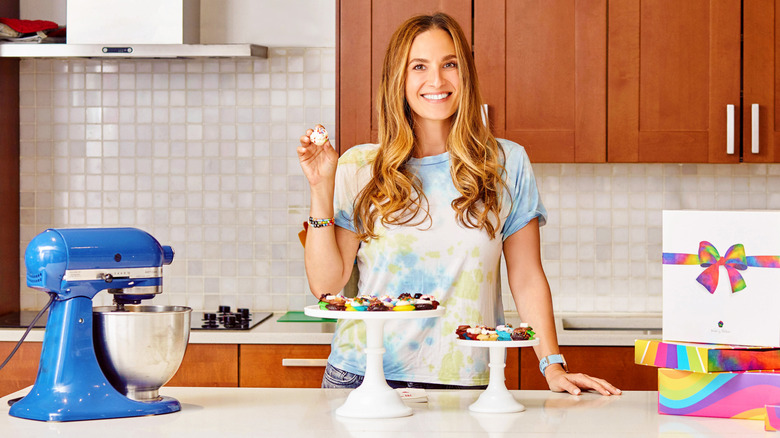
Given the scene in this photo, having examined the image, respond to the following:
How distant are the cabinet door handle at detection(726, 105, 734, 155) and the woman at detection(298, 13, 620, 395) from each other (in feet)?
3.83

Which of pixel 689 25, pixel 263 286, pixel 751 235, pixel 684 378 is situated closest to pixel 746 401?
pixel 684 378

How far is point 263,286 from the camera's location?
3.26m

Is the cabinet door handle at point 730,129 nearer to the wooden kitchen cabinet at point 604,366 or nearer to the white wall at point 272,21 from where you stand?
the wooden kitchen cabinet at point 604,366

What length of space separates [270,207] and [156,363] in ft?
5.95

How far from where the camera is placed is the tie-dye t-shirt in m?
1.81

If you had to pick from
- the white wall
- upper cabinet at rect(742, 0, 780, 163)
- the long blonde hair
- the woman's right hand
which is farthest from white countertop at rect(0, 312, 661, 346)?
the white wall

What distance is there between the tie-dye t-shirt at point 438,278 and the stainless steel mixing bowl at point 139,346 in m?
0.47

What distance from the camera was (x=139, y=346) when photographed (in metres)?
1.46

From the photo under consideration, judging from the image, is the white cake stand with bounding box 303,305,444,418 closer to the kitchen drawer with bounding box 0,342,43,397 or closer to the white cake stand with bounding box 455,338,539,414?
the white cake stand with bounding box 455,338,539,414

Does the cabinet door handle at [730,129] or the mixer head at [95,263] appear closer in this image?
the mixer head at [95,263]

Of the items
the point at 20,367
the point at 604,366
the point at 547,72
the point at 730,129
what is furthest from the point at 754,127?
the point at 20,367

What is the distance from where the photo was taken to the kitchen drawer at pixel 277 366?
269 cm

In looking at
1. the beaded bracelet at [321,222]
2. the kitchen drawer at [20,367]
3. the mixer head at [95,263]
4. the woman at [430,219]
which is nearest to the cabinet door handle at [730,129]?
the woman at [430,219]

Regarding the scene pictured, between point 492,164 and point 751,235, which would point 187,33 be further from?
point 751,235
